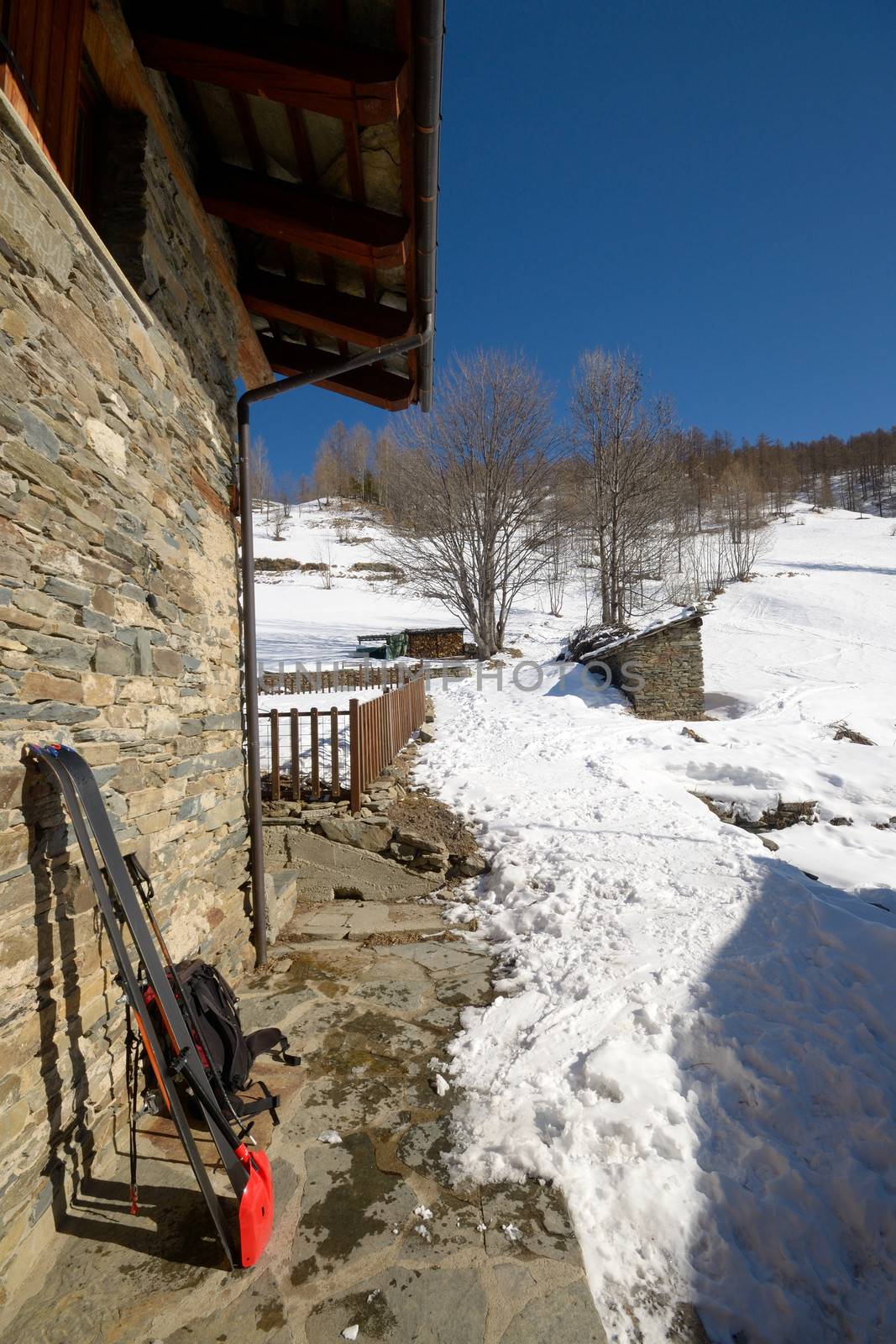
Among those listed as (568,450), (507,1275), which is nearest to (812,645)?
(568,450)

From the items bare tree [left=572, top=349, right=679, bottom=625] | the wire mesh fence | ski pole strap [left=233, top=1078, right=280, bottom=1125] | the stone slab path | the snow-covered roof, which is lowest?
the stone slab path

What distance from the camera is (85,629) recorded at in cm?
219

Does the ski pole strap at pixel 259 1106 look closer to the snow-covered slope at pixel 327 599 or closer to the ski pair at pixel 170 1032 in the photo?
the ski pair at pixel 170 1032

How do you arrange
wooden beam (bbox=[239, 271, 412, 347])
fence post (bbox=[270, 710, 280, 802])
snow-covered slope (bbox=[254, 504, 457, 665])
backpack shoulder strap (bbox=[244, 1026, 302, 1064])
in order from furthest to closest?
snow-covered slope (bbox=[254, 504, 457, 665])
fence post (bbox=[270, 710, 280, 802])
wooden beam (bbox=[239, 271, 412, 347])
backpack shoulder strap (bbox=[244, 1026, 302, 1064])

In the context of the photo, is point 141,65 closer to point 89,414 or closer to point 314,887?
point 89,414

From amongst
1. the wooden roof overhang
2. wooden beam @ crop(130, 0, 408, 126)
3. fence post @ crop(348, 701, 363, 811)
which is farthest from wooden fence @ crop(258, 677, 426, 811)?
wooden beam @ crop(130, 0, 408, 126)

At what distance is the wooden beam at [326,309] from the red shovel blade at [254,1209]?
4454 millimetres

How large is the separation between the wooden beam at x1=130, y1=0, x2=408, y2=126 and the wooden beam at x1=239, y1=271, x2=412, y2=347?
57.5 inches

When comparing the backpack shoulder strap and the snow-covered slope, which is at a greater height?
the snow-covered slope

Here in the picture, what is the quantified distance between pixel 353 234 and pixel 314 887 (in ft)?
16.1

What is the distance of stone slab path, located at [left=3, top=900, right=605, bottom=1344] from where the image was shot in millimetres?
1748

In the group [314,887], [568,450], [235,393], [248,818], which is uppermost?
[568,450]

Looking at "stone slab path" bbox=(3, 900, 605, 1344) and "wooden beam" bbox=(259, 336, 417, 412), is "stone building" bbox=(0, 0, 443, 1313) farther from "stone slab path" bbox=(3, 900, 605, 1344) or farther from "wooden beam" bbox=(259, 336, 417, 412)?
"wooden beam" bbox=(259, 336, 417, 412)

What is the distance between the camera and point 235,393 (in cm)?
407
